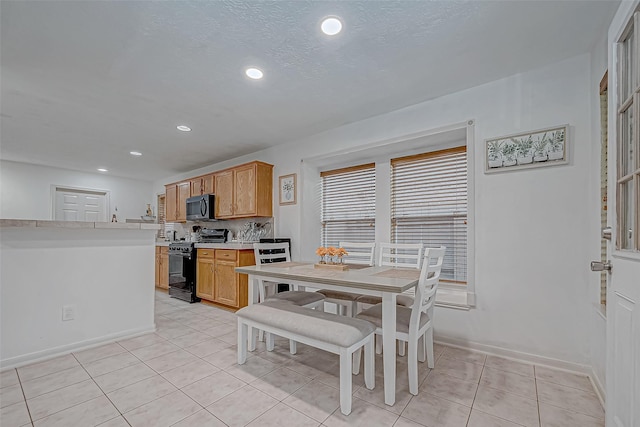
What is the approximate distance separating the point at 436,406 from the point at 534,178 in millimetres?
1944

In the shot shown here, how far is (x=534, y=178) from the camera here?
241cm

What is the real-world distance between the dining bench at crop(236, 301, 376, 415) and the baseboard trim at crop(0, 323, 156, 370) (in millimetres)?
1435

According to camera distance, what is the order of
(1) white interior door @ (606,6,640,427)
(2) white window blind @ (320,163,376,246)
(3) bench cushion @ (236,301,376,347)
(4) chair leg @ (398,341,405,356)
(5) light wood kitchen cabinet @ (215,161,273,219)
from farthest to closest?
(5) light wood kitchen cabinet @ (215,161,273,219)
(2) white window blind @ (320,163,376,246)
(4) chair leg @ (398,341,405,356)
(3) bench cushion @ (236,301,376,347)
(1) white interior door @ (606,6,640,427)

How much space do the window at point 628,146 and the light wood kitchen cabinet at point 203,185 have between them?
16.3 ft

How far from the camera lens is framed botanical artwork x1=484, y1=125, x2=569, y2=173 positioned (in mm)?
2299

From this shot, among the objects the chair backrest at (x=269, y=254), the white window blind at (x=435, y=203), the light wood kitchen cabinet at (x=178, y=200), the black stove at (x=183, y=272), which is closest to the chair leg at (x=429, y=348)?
the white window blind at (x=435, y=203)

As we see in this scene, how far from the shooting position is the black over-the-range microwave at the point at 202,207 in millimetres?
4996

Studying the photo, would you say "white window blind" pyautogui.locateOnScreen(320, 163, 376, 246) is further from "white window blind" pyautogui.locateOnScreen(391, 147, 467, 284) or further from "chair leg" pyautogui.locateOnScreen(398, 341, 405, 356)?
"chair leg" pyautogui.locateOnScreen(398, 341, 405, 356)

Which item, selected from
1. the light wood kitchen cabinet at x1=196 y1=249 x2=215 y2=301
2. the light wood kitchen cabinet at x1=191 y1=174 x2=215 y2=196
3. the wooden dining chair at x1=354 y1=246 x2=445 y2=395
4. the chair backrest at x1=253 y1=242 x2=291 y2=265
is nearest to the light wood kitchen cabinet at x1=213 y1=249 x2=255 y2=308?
the light wood kitchen cabinet at x1=196 y1=249 x2=215 y2=301

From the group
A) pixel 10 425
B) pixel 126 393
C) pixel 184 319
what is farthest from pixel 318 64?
pixel 184 319

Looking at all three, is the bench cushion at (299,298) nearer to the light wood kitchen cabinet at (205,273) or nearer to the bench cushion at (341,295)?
the bench cushion at (341,295)

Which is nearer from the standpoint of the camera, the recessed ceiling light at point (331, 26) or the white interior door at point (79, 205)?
the recessed ceiling light at point (331, 26)

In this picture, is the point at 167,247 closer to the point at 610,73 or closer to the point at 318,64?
the point at 318,64

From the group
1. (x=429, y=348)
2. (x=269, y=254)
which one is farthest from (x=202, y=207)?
(x=429, y=348)
